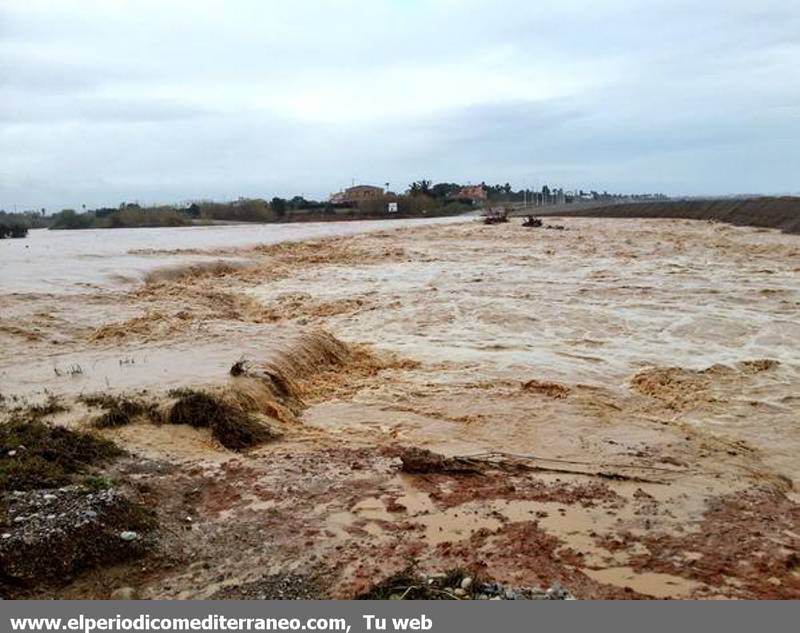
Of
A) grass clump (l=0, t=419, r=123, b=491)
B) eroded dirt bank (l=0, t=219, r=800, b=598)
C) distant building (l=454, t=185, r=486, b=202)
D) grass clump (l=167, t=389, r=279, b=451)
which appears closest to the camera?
eroded dirt bank (l=0, t=219, r=800, b=598)

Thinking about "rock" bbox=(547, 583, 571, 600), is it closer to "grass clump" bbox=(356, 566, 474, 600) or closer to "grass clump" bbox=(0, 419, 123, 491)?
"grass clump" bbox=(356, 566, 474, 600)

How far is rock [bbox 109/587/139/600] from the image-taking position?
3.62m

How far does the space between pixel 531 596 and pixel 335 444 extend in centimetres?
283

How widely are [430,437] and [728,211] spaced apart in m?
40.0

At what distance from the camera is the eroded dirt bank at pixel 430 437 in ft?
13.0

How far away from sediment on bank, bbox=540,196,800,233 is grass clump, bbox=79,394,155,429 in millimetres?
30324

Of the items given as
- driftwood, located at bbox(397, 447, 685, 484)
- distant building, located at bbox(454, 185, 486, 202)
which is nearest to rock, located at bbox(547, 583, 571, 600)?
driftwood, located at bbox(397, 447, 685, 484)

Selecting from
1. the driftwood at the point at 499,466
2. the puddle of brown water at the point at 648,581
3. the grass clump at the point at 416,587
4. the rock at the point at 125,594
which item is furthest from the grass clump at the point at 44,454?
the puddle of brown water at the point at 648,581

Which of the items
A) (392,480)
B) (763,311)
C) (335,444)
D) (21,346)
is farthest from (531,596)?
(763,311)

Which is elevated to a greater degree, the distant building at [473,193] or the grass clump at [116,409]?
the distant building at [473,193]

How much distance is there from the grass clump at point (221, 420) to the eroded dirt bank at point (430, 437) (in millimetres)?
22

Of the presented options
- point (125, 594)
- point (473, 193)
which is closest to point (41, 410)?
point (125, 594)

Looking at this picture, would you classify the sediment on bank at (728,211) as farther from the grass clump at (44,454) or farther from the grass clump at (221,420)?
the grass clump at (44,454)

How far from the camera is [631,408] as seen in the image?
7.24 metres
